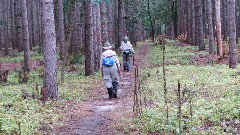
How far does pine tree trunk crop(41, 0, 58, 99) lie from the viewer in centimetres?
1172

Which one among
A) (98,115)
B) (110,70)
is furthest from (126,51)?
(98,115)

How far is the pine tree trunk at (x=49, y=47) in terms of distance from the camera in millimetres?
11719

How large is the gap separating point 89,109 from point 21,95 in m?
2.67

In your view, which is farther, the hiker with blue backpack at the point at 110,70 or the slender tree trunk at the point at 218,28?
the slender tree trunk at the point at 218,28

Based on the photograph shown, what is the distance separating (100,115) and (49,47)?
9.37 feet

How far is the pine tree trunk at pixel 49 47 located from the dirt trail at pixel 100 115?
3.52 feet

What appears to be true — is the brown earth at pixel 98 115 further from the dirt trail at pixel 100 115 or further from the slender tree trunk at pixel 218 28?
the slender tree trunk at pixel 218 28

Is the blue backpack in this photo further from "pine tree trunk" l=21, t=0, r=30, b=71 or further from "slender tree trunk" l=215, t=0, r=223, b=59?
"slender tree trunk" l=215, t=0, r=223, b=59

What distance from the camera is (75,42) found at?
103ft

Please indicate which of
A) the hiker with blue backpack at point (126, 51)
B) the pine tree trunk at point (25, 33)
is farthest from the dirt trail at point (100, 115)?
the pine tree trunk at point (25, 33)

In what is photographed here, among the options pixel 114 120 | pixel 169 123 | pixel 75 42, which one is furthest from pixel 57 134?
pixel 75 42

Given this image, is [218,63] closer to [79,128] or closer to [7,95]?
[7,95]

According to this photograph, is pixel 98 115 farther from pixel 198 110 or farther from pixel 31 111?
pixel 198 110

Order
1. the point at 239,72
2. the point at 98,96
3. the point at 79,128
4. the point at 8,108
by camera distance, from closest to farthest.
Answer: the point at 79,128 → the point at 8,108 → the point at 98,96 → the point at 239,72
